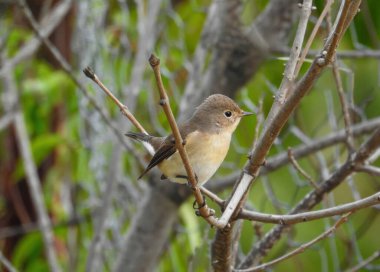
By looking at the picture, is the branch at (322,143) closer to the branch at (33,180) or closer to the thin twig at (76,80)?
the thin twig at (76,80)

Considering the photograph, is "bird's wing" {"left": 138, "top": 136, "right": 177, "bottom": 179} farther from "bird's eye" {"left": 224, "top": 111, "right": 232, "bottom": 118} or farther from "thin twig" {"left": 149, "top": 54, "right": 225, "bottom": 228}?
"thin twig" {"left": 149, "top": 54, "right": 225, "bottom": 228}

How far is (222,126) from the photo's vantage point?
2779mm

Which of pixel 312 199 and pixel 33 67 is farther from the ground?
pixel 33 67

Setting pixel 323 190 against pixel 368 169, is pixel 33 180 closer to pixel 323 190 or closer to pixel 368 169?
pixel 323 190

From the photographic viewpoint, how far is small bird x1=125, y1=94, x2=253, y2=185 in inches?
103

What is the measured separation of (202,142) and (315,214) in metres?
1.14

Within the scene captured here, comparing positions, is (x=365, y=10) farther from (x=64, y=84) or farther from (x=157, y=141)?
(x=64, y=84)

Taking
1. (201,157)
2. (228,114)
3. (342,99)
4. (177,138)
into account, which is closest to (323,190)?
(342,99)

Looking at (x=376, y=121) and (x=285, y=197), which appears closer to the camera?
(x=376, y=121)

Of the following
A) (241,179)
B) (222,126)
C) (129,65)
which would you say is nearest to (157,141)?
(222,126)

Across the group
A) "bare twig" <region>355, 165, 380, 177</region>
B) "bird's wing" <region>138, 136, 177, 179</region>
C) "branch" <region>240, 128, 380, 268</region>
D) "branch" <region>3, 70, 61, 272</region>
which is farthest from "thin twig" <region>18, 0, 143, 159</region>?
"bare twig" <region>355, 165, 380, 177</region>

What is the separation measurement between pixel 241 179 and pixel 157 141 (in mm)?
1196

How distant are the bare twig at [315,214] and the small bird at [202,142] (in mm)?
828

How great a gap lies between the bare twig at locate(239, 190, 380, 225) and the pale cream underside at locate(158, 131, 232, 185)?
82cm
